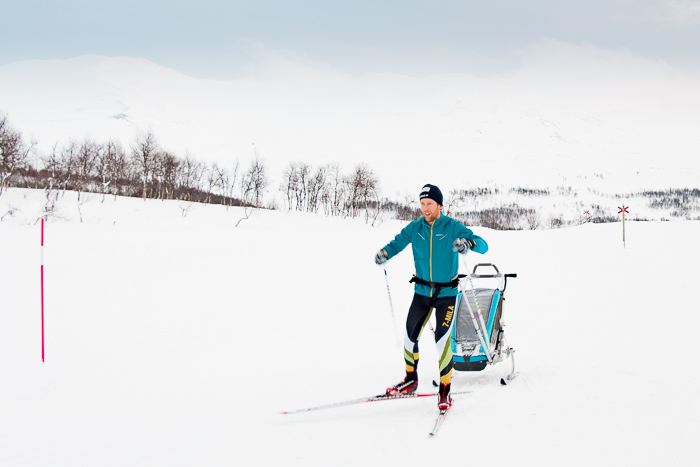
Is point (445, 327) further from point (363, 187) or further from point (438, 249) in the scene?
point (363, 187)

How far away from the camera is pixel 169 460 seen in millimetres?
3260

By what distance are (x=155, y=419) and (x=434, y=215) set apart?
3.56 meters

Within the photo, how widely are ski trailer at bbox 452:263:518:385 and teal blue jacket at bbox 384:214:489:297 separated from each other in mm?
323

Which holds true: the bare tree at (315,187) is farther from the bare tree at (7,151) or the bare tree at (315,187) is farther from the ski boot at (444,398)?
the ski boot at (444,398)

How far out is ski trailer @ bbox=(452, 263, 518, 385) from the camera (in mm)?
4582

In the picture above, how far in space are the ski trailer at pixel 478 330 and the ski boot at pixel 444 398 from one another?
581mm

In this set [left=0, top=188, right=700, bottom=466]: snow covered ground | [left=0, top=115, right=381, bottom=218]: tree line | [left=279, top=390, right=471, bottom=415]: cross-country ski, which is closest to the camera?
[left=0, top=188, right=700, bottom=466]: snow covered ground

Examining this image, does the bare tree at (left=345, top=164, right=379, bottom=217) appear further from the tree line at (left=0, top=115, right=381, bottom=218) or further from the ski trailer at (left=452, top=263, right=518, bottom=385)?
the ski trailer at (left=452, top=263, right=518, bottom=385)

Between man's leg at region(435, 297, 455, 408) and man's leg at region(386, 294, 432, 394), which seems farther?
man's leg at region(386, 294, 432, 394)

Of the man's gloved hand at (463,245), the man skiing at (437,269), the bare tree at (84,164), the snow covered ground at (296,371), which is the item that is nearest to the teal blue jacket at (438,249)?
the man skiing at (437,269)

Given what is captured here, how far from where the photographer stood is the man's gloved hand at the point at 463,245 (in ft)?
12.8

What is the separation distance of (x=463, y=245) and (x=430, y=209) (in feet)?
1.85

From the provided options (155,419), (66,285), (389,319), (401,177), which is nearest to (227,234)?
(66,285)

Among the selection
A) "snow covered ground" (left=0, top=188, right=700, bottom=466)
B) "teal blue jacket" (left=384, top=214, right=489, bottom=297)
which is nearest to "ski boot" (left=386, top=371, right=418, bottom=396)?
"snow covered ground" (left=0, top=188, right=700, bottom=466)
